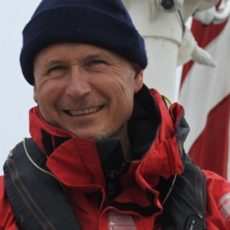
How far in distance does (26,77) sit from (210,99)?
2.94 m

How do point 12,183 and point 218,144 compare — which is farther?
point 218,144

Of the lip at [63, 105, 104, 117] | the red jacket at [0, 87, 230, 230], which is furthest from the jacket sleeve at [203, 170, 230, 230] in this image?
the lip at [63, 105, 104, 117]

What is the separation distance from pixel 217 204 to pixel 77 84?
0.40 metres

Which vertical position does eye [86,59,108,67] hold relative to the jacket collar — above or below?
above

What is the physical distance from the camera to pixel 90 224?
1254 millimetres

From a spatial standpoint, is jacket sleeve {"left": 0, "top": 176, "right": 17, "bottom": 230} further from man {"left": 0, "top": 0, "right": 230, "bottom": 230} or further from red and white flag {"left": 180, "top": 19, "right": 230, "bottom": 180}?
red and white flag {"left": 180, "top": 19, "right": 230, "bottom": 180}

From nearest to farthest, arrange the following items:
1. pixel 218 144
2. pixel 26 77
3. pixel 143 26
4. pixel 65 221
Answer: pixel 65 221, pixel 26 77, pixel 143 26, pixel 218 144

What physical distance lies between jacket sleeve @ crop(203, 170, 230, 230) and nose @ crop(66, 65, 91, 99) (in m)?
0.35

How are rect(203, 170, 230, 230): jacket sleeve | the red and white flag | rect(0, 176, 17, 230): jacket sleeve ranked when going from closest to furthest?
rect(0, 176, 17, 230): jacket sleeve, rect(203, 170, 230, 230): jacket sleeve, the red and white flag

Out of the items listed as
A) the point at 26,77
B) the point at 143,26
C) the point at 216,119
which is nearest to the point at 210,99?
the point at 216,119

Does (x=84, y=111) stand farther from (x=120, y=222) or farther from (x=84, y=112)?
(x=120, y=222)

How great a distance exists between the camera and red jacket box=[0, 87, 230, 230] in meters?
1.25

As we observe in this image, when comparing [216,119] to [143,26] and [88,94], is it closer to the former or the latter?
[143,26]

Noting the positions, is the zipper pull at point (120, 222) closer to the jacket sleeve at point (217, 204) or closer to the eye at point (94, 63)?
the jacket sleeve at point (217, 204)
